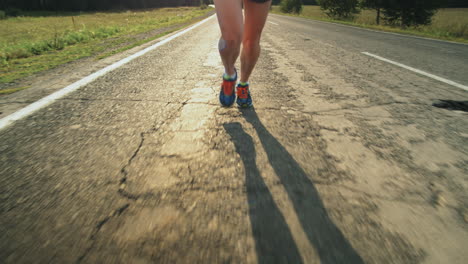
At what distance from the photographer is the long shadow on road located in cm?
67

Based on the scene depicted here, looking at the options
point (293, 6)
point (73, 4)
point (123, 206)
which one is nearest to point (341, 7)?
point (293, 6)

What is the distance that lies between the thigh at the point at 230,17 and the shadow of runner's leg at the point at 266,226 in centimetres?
102

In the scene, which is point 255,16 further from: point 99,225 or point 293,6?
point 293,6

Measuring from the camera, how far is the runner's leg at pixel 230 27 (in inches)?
59.1

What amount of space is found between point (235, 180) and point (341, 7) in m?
25.0

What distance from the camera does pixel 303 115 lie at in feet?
5.22

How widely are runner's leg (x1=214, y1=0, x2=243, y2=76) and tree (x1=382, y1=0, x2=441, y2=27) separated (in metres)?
18.8

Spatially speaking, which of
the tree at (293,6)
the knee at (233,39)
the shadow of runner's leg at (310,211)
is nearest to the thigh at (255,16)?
the knee at (233,39)

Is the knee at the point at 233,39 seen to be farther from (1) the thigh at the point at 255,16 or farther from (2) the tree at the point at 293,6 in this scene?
(2) the tree at the point at 293,6

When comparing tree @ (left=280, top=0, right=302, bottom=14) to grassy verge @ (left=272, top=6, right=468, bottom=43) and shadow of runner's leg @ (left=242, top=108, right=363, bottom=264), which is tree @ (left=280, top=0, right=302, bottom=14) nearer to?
grassy verge @ (left=272, top=6, right=468, bottom=43)

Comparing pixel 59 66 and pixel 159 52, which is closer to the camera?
pixel 59 66

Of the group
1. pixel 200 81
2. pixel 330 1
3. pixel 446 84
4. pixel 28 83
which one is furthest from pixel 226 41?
pixel 330 1

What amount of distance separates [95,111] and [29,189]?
0.81 m

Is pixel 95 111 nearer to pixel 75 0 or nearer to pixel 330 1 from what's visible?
pixel 330 1
